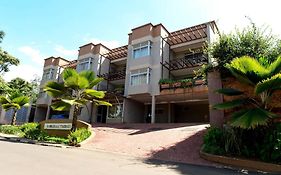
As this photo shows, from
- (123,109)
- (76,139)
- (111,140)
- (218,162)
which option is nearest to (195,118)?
(123,109)

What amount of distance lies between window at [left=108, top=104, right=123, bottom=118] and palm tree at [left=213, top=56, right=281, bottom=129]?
17.1 metres

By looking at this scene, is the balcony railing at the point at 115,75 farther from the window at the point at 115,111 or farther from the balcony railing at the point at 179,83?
the balcony railing at the point at 179,83

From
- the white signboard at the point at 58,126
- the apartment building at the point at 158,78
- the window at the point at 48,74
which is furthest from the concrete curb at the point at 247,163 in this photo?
the window at the point at 48,74

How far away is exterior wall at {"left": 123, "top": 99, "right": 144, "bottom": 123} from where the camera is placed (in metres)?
25.6

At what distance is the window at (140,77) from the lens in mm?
24484

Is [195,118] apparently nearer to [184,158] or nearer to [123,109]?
[123,109]

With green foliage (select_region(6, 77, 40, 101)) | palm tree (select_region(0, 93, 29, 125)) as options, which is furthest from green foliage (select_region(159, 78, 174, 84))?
green foliage (select_region(6, 77, 40, 101))

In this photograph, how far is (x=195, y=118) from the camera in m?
26.6

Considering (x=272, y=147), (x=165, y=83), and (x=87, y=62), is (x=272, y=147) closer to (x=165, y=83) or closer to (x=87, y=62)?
(x=165, y=83)

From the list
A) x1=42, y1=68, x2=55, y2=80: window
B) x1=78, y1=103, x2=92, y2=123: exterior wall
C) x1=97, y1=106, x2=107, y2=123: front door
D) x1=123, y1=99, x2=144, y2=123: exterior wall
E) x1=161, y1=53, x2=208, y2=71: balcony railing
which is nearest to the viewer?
x1=161, y1=53, x2=208, y2=71: balcony railing

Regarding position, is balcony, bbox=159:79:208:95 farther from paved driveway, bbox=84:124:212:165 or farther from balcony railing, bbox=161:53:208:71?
paved driveway, bbox=84:124:212:165

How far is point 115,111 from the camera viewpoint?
27.2 metres

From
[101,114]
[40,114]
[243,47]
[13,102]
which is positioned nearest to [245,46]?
[243,47]

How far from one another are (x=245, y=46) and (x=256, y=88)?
4.76m
